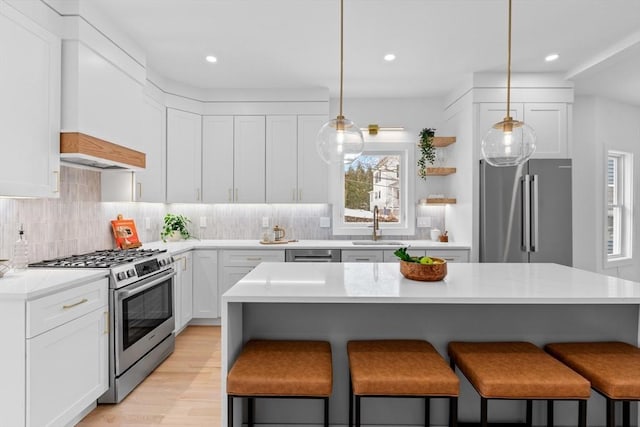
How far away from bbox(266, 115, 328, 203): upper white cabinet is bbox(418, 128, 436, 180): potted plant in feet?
4.01

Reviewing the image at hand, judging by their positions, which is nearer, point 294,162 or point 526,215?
point 526,215

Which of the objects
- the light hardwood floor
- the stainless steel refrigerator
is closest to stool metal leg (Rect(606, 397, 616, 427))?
the light hardwood floor

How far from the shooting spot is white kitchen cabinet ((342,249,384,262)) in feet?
13.3

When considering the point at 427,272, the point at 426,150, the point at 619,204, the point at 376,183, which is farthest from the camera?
the point at 619,204

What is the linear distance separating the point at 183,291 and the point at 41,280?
185cm

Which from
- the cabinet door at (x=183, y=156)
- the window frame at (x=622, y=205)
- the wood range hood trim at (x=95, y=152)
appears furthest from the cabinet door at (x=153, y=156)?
the window frame at (x=622, y=205)

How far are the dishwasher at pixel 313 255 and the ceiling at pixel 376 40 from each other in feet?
6.14

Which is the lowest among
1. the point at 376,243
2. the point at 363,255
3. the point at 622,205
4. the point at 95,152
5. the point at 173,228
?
the point at 363,255

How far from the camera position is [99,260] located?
2.68 metres

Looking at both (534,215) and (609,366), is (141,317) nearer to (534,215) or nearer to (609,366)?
(609,366)

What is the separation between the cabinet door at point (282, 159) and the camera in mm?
4398

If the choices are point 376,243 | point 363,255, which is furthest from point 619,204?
point 363,255

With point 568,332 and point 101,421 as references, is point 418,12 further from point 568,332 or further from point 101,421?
point 101,421

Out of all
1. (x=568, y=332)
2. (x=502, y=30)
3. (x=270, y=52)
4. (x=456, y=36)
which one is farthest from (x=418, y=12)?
(x=568, y=332)
